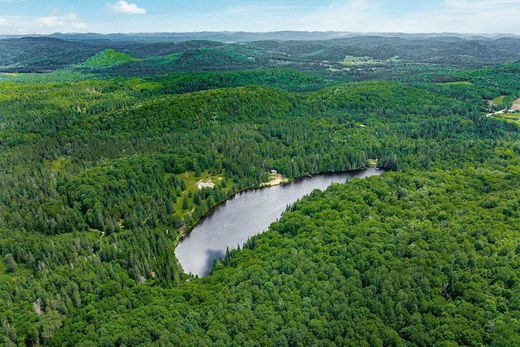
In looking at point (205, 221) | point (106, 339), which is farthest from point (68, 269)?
point (205, 221)

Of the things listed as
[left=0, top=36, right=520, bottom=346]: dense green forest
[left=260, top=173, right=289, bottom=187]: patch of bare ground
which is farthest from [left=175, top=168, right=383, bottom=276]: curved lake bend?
[left=0, top=36, right=520, bottom=346]: dense green forest

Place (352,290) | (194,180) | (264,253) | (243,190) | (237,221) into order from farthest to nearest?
1. (194,180)
2. (243,190)
3. (237,221)
4. (264,253)
5. (352,290)

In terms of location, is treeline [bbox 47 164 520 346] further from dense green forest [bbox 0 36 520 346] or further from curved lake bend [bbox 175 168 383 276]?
curved lake bend [bbox 175 168 383 276]

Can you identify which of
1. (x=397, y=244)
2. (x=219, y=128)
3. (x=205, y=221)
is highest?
(x=219, y=128)

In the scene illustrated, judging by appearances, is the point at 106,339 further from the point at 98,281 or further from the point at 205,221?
the point at 205,221

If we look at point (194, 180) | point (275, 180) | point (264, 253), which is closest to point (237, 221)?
point (194, 180)

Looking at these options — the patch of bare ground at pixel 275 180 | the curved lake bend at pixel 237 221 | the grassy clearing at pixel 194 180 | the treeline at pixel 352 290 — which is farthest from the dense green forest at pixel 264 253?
the curved lake bend at pixel 237 221

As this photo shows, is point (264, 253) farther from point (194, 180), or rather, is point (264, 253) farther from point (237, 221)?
point (194, 180)

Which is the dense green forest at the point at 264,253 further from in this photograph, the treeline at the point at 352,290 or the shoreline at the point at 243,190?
the shoreline at the point at 243,190
